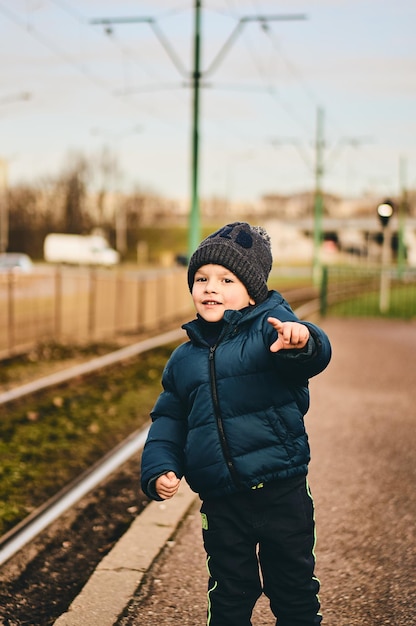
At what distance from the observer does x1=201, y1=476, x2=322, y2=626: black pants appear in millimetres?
2832

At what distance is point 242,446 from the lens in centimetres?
281

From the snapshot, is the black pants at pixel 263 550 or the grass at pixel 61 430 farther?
the grass at pixel 61 430

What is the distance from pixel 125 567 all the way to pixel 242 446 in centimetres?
159

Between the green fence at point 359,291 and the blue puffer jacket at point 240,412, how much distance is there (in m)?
18.4

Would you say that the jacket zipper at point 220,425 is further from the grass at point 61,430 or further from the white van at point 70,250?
the white van at point 70,250

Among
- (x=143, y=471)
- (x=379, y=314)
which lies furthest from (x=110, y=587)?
(x=379, y=314)

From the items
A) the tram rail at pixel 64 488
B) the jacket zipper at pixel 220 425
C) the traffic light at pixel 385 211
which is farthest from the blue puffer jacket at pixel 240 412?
the traffic light at pixel 385 211

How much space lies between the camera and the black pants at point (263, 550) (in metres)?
2.83

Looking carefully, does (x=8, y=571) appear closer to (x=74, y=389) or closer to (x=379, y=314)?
(x=74, y=389)


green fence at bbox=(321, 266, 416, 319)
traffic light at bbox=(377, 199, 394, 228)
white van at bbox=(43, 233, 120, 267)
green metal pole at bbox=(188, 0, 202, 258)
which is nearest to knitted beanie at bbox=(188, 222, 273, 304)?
green metal pole at bbox=(188, 0, 202, 258)

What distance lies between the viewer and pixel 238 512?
112 inches

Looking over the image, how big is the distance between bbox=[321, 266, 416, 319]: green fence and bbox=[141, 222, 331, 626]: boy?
1834 cm

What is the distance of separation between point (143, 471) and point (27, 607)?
126 centimetres

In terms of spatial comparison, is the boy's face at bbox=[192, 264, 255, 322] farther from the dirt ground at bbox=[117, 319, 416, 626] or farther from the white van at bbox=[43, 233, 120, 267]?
the white van at bbox=[43, 233, 120, 267]
